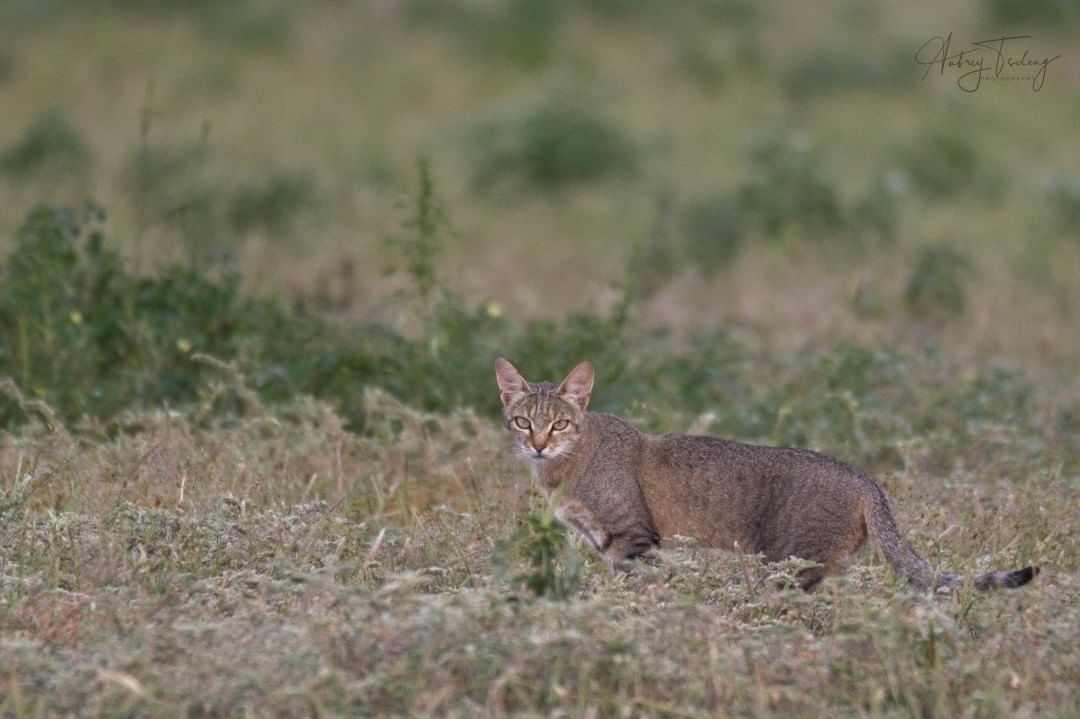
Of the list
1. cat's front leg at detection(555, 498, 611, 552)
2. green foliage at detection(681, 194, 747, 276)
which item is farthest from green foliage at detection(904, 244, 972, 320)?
cat's front leg at detection(555, 498, 611, 552)

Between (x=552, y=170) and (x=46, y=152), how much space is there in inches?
159

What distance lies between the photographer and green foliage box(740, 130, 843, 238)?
40.8 feet

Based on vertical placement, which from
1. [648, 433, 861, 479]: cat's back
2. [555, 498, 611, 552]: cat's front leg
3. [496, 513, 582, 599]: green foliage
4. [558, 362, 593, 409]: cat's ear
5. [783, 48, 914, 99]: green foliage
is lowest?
[555, 498, 611, 552]: cat's front leg

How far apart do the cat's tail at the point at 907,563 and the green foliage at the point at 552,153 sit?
8.63m

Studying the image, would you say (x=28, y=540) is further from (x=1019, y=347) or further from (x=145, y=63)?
(x=145, y=63)

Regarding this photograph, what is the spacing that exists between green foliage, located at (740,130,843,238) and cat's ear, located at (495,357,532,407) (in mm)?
6027

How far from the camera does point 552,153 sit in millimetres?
14336

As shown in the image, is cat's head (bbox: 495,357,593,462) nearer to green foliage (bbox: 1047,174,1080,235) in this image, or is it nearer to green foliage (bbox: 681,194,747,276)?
green foliage (bbox: 681,194,747,276)

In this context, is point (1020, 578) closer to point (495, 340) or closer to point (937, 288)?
point (495, 340)

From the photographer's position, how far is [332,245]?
1210 cm

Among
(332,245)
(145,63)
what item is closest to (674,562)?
(332,245)

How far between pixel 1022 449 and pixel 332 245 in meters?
5.93

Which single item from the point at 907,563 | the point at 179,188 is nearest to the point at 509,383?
the point at 907,563

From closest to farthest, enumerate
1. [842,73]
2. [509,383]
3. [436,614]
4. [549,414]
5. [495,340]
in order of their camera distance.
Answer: [436,614] → [549,414] → [509,383] → [495,340] → [842,73]
